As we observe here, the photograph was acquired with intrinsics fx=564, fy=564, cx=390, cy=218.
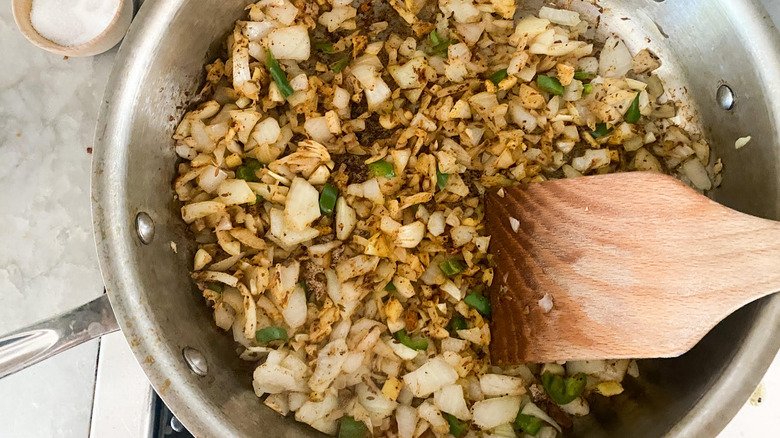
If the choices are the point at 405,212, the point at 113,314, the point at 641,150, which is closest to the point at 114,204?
the point at 113,314

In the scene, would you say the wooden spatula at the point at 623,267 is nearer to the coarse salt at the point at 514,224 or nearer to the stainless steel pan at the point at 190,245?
the coarse salt at the point at 514,224

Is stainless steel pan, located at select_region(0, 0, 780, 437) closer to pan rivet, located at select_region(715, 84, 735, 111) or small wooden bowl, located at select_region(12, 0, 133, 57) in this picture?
pan rivet, located at select_region(715, 84, 735, 111)

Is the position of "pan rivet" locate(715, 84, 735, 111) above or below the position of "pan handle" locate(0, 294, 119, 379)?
above

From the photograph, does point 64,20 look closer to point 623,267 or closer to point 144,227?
point 144,227

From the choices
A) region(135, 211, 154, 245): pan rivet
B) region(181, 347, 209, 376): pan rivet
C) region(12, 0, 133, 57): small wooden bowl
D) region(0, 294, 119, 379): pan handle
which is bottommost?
region(181, 347, 209, 376): pan rivet

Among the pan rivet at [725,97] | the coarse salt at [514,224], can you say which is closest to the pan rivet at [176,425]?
the coarse salt at [514,224]

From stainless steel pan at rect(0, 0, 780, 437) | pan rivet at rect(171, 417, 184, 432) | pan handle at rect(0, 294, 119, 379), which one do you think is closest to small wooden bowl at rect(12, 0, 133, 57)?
stainless steel pan at rect(0, 0, 780, 437)

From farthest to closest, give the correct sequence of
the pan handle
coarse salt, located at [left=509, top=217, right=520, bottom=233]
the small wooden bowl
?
the small wooden bowl, coarse salt, located at [left=509, top=217, right=520, bottom=233], the pan handle
